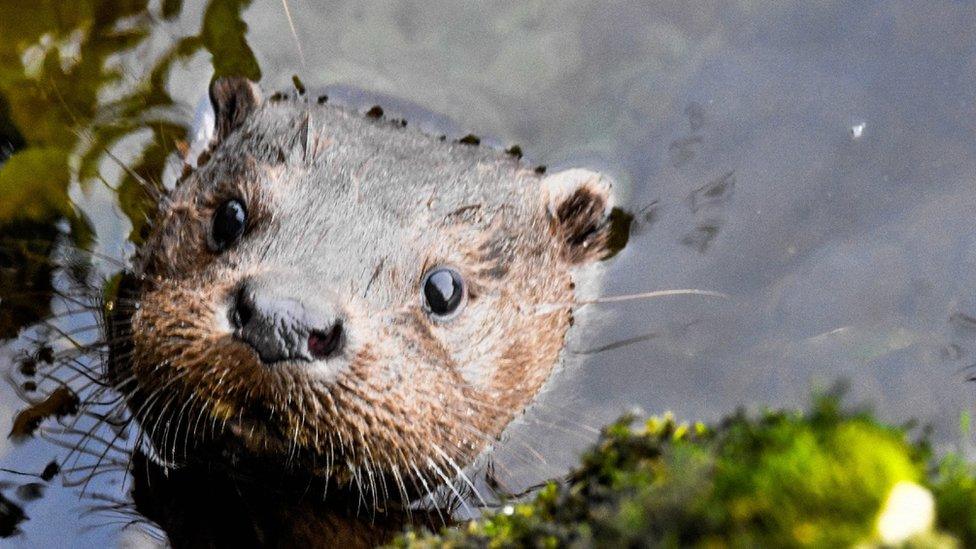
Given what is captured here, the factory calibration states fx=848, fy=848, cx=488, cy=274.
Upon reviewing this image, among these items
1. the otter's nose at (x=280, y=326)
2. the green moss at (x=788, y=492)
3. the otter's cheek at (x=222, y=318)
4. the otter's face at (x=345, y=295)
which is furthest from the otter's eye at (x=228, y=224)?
the green moss at (x=788, y=492)

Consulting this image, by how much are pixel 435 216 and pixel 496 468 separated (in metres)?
1.03

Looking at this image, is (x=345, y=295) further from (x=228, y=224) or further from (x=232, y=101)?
(x=232, y=101)

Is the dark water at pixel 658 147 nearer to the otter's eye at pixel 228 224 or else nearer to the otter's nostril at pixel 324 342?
the otter's eye at pixel 228 224

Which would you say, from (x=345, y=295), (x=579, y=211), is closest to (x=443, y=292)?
(x=345, y=295)

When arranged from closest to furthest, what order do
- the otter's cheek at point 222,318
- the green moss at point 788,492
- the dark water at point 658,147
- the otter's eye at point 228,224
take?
the green moss at point 788,492
the otter's cheek at point 222,318
the otter's eye at point 228,224
the dark water at point 658,147

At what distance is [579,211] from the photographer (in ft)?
12.6

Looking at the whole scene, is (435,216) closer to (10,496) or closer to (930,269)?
(10,496)

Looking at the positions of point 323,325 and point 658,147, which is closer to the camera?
point 323,325

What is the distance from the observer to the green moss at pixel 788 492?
1.29 meters

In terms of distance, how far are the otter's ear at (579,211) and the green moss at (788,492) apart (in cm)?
213

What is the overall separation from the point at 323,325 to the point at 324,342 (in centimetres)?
8

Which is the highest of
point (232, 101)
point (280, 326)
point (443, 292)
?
point (232, 101)

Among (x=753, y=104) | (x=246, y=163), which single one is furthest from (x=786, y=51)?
(x=246, y=163)

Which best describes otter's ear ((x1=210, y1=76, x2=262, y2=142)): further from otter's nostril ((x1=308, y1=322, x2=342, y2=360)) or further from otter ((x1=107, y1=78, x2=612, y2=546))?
otter's nostril ((x1=308, y1=322, x2=342, y2=360))
